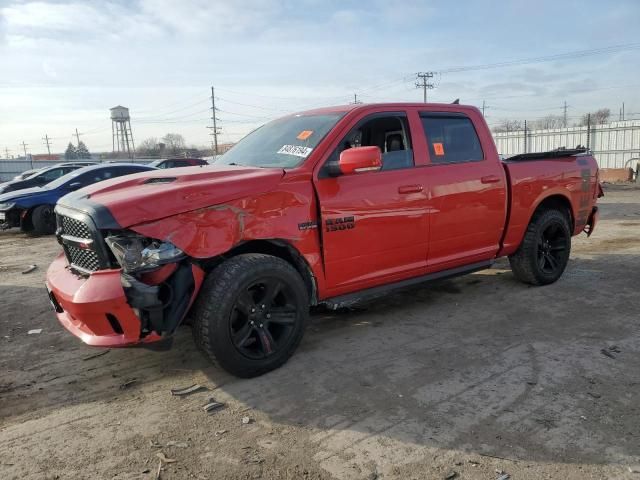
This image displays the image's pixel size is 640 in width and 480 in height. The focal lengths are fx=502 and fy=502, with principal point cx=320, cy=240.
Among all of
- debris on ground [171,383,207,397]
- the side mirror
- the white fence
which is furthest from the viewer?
the white fence

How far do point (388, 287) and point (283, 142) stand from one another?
5.18 feet

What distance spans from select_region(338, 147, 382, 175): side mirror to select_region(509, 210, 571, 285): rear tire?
9.14 feet

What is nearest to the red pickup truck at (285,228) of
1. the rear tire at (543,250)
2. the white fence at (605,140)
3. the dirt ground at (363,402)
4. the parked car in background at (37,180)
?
the rear tire at (543,250)

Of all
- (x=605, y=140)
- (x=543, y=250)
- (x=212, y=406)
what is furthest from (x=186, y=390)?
(x=605, y=140)

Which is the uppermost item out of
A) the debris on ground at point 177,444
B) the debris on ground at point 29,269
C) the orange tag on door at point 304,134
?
the orange tag on door at point 304,134

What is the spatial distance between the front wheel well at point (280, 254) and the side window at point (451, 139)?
5.48 feet

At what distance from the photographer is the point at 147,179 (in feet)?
12.5

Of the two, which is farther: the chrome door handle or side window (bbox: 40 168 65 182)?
side window (bbox: 40 168 65 182)

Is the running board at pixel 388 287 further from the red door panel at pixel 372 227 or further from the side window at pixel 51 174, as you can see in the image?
the side window at pixel 51 174

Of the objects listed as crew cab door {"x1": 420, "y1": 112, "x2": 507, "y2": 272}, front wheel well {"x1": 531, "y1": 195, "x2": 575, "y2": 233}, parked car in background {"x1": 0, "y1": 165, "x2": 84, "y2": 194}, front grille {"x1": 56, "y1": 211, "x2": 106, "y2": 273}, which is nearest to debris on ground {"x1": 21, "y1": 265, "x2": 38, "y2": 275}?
front grille {"x1": 56, "y1": 211, "x2": 106, "y2": 273}

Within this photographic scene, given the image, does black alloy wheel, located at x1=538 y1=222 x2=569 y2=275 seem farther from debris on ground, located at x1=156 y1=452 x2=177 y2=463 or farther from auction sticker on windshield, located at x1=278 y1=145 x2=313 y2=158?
debris on ground, located at x1=156 y1=452 x2=177 y2=463

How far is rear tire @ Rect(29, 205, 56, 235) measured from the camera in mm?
10719

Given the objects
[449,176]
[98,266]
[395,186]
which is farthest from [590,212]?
[98,266]

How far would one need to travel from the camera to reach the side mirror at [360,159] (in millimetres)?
3680
